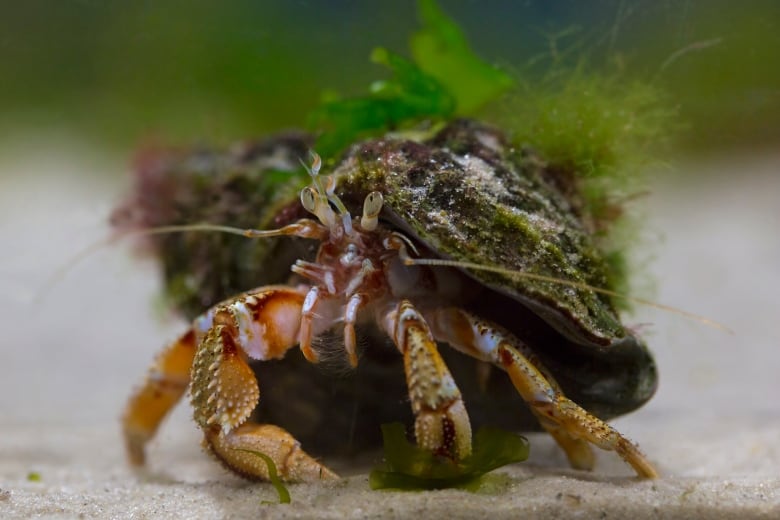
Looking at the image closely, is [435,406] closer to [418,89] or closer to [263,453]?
[263,453]

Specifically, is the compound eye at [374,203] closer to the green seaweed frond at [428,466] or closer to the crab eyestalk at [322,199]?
the crab eyestalk at [322,199]

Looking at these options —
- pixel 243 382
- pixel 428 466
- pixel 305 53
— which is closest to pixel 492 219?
pixel 428 466

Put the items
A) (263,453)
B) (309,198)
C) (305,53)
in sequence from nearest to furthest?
(263,453)
(309,198)
(305,53)

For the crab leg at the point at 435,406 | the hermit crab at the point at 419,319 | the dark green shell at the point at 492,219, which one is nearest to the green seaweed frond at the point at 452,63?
the hermit crab at the point at 419,319

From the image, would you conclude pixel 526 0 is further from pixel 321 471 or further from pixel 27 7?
pixel 27 7

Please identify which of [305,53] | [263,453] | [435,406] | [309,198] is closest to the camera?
[435,406]

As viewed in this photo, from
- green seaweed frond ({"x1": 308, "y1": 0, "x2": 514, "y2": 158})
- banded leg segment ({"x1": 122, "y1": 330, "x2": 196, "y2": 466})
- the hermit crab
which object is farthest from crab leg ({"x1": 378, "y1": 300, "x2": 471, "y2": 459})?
green seaweed frond ({"x1": 308, "y1": 0, "x2": 514, "y2": 158})

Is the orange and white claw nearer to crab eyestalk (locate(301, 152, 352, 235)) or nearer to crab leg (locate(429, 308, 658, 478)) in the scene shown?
crab leg (locate(429, 308, 658, 478))
